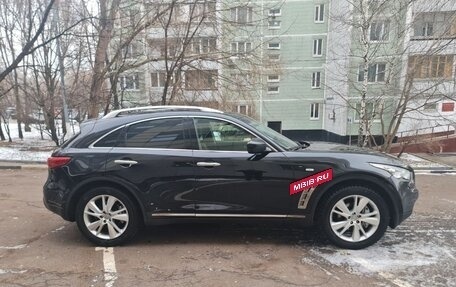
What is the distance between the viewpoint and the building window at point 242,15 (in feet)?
44.4

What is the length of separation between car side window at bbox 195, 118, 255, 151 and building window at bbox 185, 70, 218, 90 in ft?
32.3

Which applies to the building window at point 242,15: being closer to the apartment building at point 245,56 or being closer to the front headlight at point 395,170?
the apartment building at point 245,56

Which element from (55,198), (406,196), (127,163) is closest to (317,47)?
(406,196)

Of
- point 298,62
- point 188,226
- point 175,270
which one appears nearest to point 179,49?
point 188,226

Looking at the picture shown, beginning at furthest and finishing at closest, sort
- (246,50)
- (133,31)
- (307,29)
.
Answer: (307,29) < (246,50) < (133,31)

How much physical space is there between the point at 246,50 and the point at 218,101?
233cm

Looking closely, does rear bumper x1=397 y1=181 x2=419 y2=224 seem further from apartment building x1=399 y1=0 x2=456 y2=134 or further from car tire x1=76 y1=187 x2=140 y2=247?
apartment building x1=399 y1=0 x2=456 y2=134

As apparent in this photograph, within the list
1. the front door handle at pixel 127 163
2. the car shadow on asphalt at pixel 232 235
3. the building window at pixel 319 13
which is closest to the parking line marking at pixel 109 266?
the car shadow on asphalt at pixel 232 235

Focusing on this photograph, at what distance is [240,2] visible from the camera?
1384 centimetres

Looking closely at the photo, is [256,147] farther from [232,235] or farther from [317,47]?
[317,47]

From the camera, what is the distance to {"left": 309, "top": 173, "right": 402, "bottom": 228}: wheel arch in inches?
151

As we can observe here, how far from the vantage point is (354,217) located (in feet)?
12.8

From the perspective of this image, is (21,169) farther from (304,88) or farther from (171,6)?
(304,88)

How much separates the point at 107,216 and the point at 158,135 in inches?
43.8
